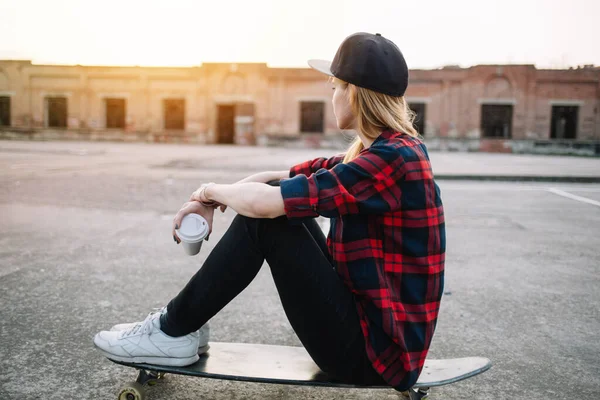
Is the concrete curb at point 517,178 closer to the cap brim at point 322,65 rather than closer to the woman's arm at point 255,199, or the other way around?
the cap brim at point 322,65

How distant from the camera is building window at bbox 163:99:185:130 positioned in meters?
36.1

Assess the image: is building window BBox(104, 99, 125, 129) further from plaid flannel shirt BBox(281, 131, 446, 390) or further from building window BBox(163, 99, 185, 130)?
plaid flannel shirt BBox(281, 131, 446, 390)

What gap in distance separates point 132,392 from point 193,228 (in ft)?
2.08

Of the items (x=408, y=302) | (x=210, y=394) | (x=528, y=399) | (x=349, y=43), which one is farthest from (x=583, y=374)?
(x=349, y=43)

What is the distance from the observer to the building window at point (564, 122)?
109 feet

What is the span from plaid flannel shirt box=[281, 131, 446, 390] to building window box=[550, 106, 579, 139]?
3567 cm

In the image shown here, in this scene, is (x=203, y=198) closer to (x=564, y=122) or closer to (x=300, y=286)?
(x=300, y=286)

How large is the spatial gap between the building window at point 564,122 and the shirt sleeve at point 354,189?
117 ft

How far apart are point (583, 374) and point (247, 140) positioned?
33530mm

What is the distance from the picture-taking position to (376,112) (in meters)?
1.77

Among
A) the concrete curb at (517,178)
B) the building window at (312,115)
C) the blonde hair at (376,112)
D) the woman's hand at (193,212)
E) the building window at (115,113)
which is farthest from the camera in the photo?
the building window at (115,113)

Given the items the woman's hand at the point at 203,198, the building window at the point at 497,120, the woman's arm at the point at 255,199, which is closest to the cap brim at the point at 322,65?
the woman's arm at the point at 255,199

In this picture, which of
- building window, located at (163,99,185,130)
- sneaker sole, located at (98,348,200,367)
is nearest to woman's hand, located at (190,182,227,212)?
sneaker sole, located at (98,348,200,367)

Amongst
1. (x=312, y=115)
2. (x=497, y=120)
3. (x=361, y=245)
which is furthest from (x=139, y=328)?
(x=497, y=120)
